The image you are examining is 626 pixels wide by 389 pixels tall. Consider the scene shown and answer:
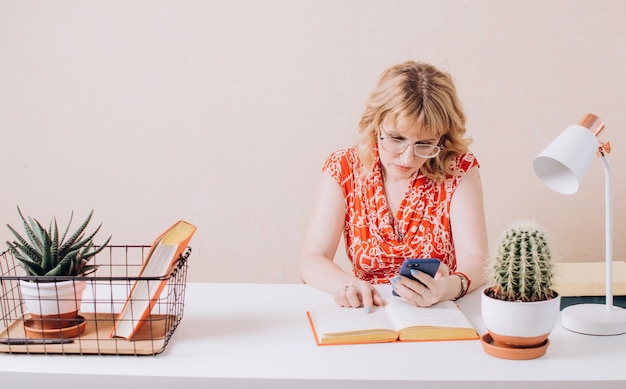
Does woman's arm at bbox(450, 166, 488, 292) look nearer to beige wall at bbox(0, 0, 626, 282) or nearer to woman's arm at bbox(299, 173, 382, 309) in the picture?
woman's arm at bbox(299, 173, 382, 309)

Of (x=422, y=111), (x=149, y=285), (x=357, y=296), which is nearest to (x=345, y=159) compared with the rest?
(x=422, y=111)

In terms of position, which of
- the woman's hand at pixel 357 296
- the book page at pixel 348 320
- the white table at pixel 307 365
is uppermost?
the woman's hand at pixel 357 296

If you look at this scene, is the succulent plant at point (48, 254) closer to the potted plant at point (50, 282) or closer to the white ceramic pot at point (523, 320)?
the potted plant at point (50, 282)

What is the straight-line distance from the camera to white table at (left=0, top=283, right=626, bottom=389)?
1.33 metres

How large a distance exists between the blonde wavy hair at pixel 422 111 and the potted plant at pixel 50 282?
89 centimetres

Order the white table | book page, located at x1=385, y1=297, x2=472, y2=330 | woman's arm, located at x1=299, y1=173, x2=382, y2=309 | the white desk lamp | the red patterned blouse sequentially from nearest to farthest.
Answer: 1. the white table
2. the white desk lamp
3. book page, located at x1=385, y1=297, x2=472, y2=330
4. woman's arm, located at x1=299, y1=173, x2=382, y2=309
5. the red patterned blouse

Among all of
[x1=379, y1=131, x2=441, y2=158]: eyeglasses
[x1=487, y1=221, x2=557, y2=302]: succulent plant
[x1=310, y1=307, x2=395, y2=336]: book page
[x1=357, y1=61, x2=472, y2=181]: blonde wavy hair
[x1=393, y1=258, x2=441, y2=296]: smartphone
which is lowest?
[x1=310, y1=307, x2=395, y2=336]: book page

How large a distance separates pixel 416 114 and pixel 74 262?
0.97 meters

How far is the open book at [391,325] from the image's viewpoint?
152 centimetres

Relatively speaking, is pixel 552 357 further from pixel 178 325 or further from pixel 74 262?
pixel 74 262

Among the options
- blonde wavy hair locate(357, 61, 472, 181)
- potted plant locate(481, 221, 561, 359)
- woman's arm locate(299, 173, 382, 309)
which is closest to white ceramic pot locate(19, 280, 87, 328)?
woman's arm locate(299, 173, 382, 309)

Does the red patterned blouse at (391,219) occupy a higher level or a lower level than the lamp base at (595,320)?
higher

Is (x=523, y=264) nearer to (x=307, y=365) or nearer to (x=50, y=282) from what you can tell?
(x=307, y=365)

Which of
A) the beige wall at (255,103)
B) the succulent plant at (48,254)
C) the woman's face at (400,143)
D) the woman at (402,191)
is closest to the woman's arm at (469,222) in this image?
the woman at (402,191)
